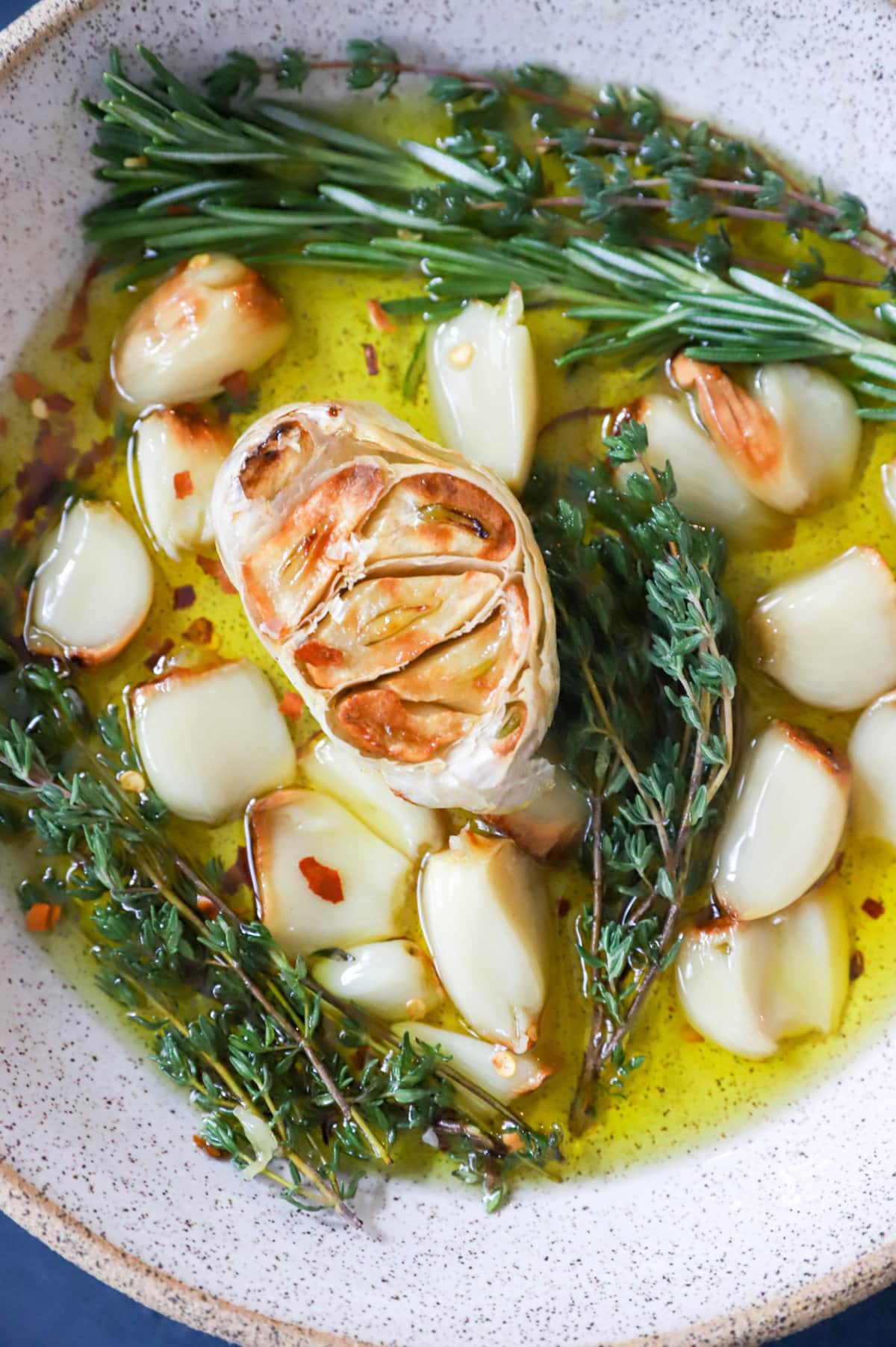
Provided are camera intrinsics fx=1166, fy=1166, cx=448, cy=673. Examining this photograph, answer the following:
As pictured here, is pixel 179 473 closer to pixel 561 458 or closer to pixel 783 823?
pixel 561 458

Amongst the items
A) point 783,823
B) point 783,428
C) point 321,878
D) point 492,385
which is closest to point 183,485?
point 492,385

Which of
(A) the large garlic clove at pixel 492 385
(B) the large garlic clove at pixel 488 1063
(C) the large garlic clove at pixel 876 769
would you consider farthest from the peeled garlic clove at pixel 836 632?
(B) the large garlic clove at pixel 488 1063

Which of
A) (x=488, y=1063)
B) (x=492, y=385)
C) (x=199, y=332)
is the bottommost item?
(x=488, y=1063)

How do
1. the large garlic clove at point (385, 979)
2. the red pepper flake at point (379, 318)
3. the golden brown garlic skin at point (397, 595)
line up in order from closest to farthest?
the golden brown garlic skin at point (397, 595) → the large garlic clove at point (385, 979) → the red pepper flake at point (379, 318)

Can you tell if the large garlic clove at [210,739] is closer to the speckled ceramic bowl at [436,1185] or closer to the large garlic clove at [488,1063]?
the speckled ceramic bowl at [436,1185]

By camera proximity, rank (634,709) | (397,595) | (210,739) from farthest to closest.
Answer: (210,739), (634,709), (397,595)

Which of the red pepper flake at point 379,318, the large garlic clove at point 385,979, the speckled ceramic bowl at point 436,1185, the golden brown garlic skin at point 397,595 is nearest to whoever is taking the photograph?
the golden brown garlic skin at point 397,595

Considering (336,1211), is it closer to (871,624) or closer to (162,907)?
(162,907)
